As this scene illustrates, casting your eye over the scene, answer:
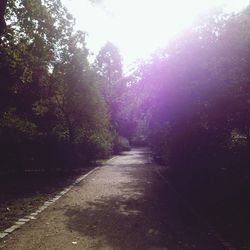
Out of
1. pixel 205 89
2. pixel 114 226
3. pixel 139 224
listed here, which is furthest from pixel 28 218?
pixel 205 89

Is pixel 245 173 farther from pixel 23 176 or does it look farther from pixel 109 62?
pixel 109 62

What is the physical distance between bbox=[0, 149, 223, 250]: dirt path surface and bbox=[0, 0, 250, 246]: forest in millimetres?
1800

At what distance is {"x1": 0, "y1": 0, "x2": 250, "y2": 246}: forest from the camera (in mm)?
12750

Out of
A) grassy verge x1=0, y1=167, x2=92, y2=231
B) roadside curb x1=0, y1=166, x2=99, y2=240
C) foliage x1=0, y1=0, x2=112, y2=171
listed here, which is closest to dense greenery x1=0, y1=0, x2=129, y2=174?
foliage x1=0, y1=0, x2=112, y2=171

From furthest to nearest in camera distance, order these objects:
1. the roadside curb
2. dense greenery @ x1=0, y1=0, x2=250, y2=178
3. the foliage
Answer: the foliage < dense greenery @ x1=0, y1=0, x2=250, y2=178 < the roadside curb

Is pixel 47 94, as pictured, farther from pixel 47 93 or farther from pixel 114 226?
pixel 114 226

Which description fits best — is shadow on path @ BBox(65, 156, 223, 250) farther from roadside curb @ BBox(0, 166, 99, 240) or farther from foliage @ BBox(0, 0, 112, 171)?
foliage @ BBox(0, 0, 112, 171)

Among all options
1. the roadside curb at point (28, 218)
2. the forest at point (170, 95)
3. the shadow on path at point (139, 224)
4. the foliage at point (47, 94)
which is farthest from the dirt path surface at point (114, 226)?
the foliage at point (47, 94)

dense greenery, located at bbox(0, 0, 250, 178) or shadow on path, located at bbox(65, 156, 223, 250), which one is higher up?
dense greenery, located at bbox(0, 0, 250, 178)

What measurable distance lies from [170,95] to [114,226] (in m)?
8.43

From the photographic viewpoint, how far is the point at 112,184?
17.1 m

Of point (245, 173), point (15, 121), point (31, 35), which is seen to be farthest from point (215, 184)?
point (15, 121)

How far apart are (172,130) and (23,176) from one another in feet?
26.3

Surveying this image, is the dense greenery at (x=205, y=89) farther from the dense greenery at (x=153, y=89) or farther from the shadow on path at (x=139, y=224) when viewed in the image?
the shadow on path at (x=139, y=224)
